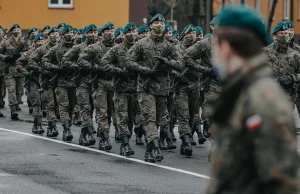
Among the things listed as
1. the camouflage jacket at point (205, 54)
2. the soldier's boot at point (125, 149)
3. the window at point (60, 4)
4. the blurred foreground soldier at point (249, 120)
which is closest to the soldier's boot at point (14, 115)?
the soldier's boot at point (125, 149)

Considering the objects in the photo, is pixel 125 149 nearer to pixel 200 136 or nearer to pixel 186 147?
pixel 186 147

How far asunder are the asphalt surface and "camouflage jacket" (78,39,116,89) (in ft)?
3.42

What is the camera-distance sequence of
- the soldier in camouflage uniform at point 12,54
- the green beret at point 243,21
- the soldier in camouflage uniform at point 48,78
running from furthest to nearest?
the soldier in camouflage uniform at point 12,54, the soldier in camouflage uniform at point 48,78, the green beret at point 243,21

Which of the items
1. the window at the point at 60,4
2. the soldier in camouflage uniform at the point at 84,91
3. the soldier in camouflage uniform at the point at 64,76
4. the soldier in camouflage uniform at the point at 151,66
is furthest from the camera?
the window at the point at 60,4

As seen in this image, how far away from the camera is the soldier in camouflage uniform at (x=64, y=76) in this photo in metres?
18.2

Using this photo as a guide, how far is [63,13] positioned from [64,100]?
27467 mm

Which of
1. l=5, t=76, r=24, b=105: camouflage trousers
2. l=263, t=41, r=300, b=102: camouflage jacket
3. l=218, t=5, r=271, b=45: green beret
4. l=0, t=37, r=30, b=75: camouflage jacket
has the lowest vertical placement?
l=5, t=76, r=24, b=105: camouflage trousers

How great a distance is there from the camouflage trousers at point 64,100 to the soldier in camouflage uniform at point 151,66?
11.8 ft

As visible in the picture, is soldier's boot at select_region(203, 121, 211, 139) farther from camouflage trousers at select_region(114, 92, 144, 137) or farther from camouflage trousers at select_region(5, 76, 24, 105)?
camouflage trousers at select_region(5, 76, 24, 105)

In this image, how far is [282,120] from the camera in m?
4.44

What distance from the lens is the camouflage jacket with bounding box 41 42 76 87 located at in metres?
18.4

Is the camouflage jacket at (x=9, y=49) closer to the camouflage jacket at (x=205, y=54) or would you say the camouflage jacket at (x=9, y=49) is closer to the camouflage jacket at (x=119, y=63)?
the camouflage jacket at (x=119, y=63)

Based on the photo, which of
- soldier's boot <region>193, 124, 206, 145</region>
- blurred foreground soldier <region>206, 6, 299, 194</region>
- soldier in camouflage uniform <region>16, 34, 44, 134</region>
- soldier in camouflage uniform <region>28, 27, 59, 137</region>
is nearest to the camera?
blurred foreground soldier <region>206, 6, 299, 194</region>

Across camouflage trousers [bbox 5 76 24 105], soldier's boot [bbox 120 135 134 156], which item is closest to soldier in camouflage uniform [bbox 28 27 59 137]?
camouflage trousers [bbox 5 76 24 105]
